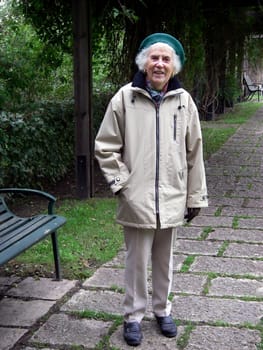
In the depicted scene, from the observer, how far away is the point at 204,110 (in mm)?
15430

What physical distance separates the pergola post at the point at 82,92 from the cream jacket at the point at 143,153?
3.51 m

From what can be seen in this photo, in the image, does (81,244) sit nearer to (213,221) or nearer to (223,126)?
(213,221)

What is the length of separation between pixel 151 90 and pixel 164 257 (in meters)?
0.94

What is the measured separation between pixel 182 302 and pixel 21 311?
1.03 metres

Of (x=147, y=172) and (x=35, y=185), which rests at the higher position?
(x=147, y=172)

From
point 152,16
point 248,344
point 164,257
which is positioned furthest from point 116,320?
point 152,16

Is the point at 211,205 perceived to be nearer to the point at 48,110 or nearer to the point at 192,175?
the point at 48,110

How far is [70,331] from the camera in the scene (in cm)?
340

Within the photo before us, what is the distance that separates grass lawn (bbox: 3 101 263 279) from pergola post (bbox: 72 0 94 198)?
0.38 meters

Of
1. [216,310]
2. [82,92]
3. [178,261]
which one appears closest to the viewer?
[216,310]

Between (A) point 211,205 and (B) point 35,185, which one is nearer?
(A) point 211,205

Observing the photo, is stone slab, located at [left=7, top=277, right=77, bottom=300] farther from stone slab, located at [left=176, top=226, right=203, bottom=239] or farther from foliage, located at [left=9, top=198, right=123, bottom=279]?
stone slab, located at [left=176, top=226, right=203, bottom=239]

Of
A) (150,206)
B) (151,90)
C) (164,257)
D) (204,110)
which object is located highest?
(151,90)

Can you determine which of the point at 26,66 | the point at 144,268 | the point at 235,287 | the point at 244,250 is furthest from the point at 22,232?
the point at 26,66
